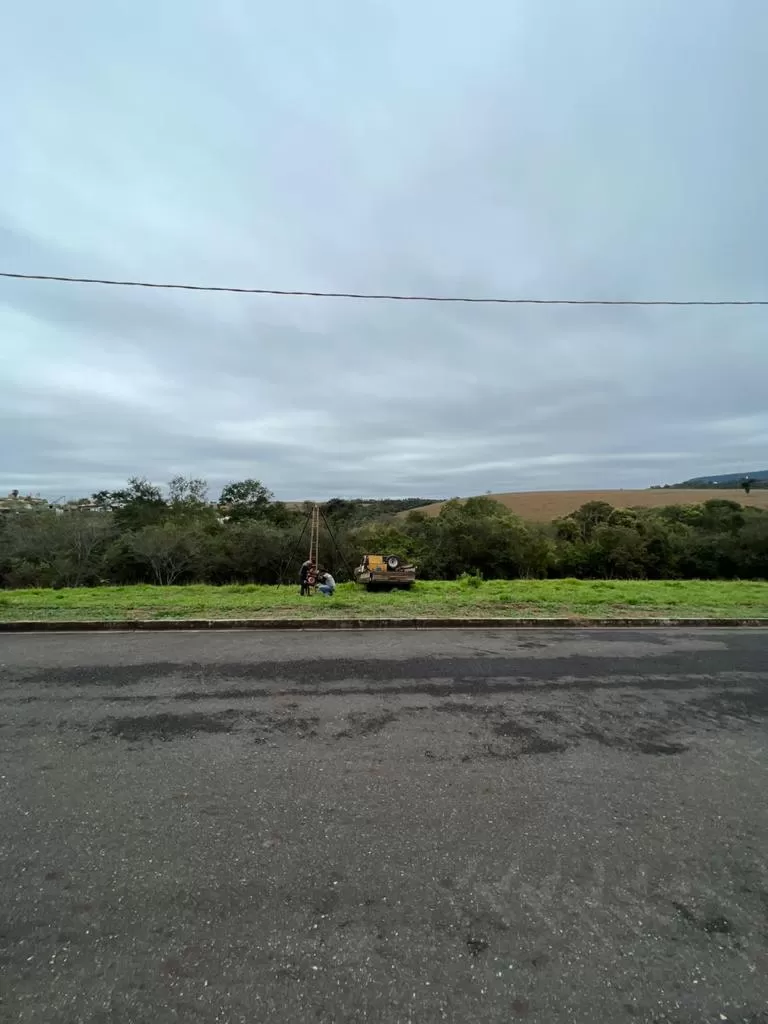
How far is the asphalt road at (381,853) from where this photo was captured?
1770 mm

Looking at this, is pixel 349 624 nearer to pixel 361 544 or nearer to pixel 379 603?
pixel 379 603

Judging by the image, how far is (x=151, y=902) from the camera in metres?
2.16

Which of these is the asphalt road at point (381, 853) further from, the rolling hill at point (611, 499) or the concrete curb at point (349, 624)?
the rolling hill at point (611, 499)

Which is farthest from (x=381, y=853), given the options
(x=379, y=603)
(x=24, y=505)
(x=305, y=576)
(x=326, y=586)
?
(x=24, y=505)

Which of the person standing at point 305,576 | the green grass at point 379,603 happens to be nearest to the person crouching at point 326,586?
the person standing at point 305,576

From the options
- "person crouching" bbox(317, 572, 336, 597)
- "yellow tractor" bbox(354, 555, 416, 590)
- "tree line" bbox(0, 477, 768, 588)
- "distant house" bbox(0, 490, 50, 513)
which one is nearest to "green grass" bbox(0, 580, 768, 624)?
"person crouching" bbox(317, 572, 336, 597)

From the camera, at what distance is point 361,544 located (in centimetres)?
3512

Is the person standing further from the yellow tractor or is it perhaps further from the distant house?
the distant house

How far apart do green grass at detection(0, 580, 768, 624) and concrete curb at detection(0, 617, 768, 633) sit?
0.28m

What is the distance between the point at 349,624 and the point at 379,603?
1787 mm

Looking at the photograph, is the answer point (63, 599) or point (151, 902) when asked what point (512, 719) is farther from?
point (63, 599)

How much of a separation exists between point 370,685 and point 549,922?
10.1 feet

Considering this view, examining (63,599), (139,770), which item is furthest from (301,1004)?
(63,599)

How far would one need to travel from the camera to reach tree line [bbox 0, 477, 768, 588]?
2936 centimetres
